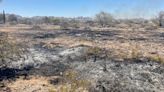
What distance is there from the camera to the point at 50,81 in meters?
13.9

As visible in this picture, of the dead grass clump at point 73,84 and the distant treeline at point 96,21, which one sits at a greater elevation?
the distant treeline at point 96,21

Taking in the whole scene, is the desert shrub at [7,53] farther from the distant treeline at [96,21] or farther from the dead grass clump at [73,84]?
the distant treeline at [96,21]

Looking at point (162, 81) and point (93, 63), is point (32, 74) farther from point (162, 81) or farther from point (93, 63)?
point (162, 81)

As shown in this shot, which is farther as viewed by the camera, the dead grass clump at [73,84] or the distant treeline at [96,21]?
the distant treeline at [96,21]

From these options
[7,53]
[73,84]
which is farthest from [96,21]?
[73,84]

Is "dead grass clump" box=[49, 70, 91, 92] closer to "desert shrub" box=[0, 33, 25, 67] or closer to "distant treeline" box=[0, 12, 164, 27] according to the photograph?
"desert shrub" box=[0, 33, 25, 67]

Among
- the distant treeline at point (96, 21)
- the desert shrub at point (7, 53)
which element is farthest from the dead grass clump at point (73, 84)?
the distant treeline at point (96, 21)

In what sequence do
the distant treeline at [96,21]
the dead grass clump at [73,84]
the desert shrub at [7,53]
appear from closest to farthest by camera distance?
the dead grass clump at [73,84] → the desert shrub at [7,53] → the distant treeline at [96,21]

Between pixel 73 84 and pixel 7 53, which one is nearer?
pixel 73 84

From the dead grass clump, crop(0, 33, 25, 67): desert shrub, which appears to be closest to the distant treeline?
crop(0, 33, 25, 67): desert shrub

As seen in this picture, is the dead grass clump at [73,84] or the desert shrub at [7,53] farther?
the desert shrub at [7,53]

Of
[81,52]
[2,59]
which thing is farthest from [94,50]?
[2,59]

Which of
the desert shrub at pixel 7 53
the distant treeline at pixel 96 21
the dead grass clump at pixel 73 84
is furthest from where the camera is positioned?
the distant treeline at pixel 96 21

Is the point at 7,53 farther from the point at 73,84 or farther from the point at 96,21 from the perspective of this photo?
the point at 96,21
